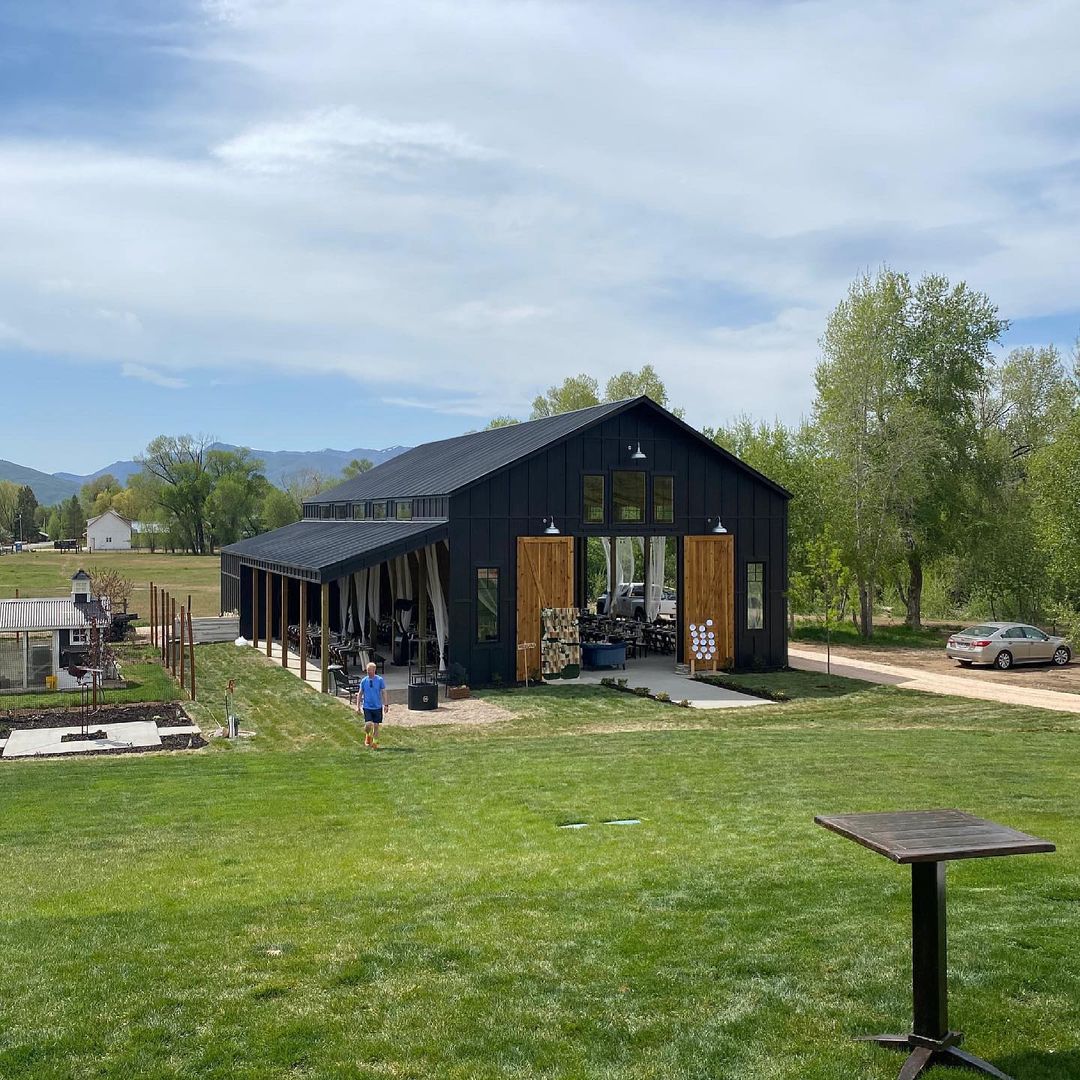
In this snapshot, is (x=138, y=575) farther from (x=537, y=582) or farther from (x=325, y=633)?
(x=537, y=582)

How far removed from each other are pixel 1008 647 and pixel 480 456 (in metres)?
13.8

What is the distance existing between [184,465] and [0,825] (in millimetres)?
92189

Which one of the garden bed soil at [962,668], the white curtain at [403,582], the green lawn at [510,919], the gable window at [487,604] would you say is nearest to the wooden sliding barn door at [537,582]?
the gable window at [487,604]

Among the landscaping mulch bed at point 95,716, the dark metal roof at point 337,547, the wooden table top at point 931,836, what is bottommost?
the landscaping mulch bed at point 95,716

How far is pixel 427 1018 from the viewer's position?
5.39 meters

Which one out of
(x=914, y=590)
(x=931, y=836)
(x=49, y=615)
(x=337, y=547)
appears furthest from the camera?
(x=914, y=590)

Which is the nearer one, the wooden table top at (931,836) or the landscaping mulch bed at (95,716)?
the wooden table top at (931,836)

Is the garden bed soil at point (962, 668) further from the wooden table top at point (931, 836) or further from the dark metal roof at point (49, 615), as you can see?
the wooden table top at point (931, 836)

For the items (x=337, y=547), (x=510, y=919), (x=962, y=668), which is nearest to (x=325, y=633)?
(x=337, y=547)

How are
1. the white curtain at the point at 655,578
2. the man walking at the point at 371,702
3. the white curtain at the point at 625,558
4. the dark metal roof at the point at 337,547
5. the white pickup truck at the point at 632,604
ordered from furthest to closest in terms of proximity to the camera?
1. the white curtain at the point at 625,558
2. the white pickup truck at the point at 632,604
3. the white curtain at the point at 655,578
4. the dark metal roof at the point at 337,547
5. the man walking at the point at 371,702

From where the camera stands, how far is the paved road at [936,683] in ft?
→ 67.1

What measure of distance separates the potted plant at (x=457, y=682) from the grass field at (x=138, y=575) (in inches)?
808

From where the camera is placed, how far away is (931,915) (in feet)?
16.4

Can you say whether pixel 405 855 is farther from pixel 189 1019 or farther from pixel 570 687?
pixel 570 687
